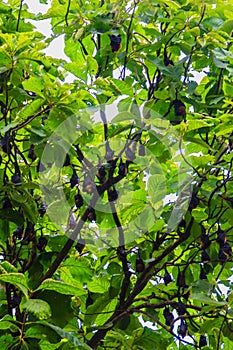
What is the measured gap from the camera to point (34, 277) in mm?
2346

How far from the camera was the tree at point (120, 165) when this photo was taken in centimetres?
212

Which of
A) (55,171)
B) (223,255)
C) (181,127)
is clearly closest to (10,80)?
(55,171)

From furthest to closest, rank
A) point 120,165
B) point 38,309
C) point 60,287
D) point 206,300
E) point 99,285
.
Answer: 1. point 99,285
2. point 120,165
3. point 206,300
4. point 60,287
5. point 38,309

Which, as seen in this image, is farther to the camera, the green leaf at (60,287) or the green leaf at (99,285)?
the green leaf at (99,285)

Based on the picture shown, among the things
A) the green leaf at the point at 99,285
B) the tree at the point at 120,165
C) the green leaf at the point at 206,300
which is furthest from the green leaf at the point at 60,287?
the green leaf at the point at 99,285

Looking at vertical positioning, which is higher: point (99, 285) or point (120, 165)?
point (120, 165)

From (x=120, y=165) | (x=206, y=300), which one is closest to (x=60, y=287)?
(x=206, y=300)

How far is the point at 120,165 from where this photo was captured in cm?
235

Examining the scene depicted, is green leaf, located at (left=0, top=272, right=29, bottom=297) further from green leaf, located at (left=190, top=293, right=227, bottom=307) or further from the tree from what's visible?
green leaf, located at (left=190, top=293, right=227, bottom=307)

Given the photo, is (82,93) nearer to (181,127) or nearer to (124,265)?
(181,127)

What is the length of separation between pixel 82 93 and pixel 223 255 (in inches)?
30.9

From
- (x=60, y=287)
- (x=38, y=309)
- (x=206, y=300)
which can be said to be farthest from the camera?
(x=206, y=300)

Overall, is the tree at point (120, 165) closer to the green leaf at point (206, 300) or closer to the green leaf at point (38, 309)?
the green leaf at point (206, 300)

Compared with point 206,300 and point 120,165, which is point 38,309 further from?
point 120,165
